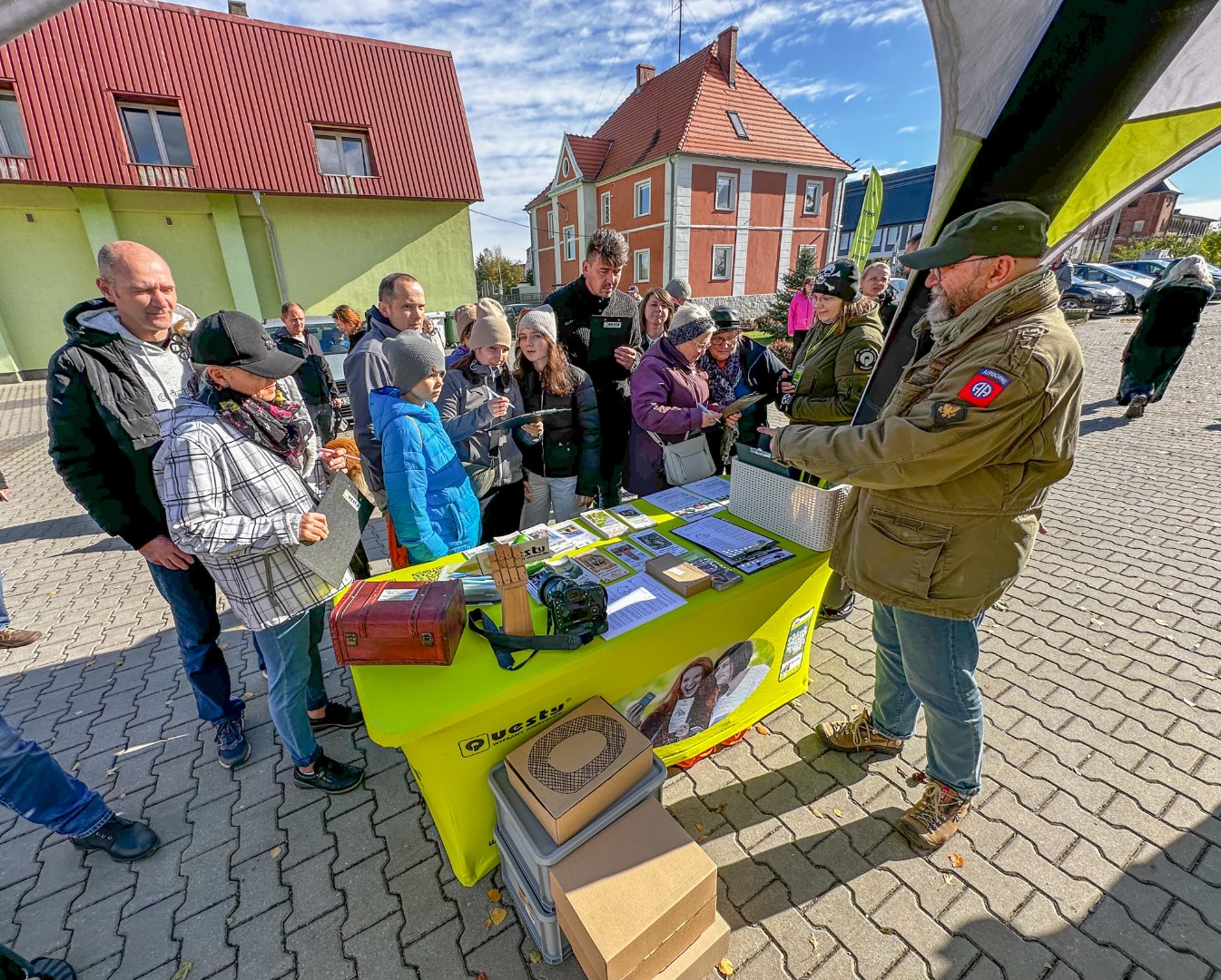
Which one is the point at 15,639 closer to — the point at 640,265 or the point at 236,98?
the point at 236,98

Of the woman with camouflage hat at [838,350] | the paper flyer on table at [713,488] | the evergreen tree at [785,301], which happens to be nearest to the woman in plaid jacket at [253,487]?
the paper flyer on table at [713,488]

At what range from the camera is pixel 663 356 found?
331cm

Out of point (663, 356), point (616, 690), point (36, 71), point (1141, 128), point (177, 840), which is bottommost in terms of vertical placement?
point (177, 840)

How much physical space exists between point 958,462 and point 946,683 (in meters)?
0.93

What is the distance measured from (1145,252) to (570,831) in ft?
146

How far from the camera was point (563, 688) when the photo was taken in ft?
6.08

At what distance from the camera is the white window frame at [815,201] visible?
→ 23.8 metres

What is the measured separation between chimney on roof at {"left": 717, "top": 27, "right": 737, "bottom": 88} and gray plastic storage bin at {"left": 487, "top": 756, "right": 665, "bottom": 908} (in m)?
27.6

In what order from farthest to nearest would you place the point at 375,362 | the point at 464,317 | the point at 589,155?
1. the point at 589,155
2. the point at 464,317
3. the point at 375,362

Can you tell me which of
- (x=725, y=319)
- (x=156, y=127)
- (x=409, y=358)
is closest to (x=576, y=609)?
(x=409, y=358)

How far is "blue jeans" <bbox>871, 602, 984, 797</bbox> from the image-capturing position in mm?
1968

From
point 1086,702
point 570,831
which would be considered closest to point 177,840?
point 570,831

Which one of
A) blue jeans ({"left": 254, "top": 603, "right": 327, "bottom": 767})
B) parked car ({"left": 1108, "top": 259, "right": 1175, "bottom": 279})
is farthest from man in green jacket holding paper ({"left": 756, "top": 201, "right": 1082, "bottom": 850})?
parked car ({"left": 1108, "top": 259, "right": 1175, "bottom": 279})

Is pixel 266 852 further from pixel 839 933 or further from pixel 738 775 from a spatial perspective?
pixel 839 933
